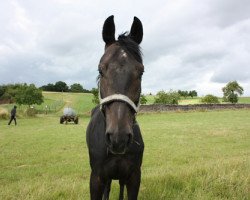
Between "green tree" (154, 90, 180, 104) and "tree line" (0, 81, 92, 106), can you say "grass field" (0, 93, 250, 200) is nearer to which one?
"tree line" (0, 81, 92, 106)

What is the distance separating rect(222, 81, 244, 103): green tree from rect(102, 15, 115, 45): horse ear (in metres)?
90.2

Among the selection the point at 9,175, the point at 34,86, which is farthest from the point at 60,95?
the point at 9,175

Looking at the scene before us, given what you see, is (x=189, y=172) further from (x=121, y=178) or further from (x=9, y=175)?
(x=9, y=175)

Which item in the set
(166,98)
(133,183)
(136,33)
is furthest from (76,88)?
(136,33)

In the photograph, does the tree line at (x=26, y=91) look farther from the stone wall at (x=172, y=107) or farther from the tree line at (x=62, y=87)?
the stone wall at (x=172, y=107)

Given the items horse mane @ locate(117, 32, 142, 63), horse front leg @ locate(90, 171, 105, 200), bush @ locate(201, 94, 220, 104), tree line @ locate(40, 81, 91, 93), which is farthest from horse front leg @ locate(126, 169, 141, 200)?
tree line @ locate(40, 81, 91, 93)

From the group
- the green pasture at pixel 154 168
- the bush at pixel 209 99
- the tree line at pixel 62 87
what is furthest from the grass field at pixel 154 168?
the tree line at pixel 62 87

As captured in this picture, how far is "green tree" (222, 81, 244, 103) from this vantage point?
89812 mm

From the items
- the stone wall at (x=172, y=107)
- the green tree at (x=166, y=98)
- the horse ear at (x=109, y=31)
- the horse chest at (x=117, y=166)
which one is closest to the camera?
the horse ear at (x=109, y=31)

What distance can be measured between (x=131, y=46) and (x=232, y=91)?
3875 inches

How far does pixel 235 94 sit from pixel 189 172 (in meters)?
90.9

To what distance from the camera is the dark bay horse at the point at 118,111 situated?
9.34 feet

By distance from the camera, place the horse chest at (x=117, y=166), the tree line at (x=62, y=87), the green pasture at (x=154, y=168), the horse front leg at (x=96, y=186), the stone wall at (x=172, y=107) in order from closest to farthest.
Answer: the horse chest at (x=117, y=166) < the horse front leg at (x=96, y=186) < the green pasture at (x=154, y=168) < the stone wall at (x=172, y=107) < the tree line at (x=62, y=87)

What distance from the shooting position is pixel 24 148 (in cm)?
1432
